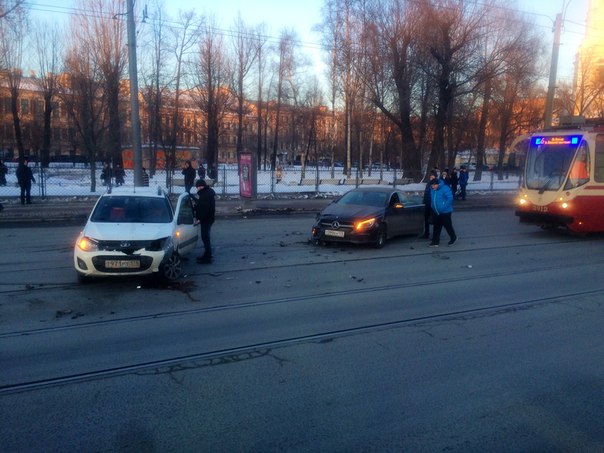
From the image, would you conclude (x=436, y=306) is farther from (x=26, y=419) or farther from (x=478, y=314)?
(x=26, y=419)

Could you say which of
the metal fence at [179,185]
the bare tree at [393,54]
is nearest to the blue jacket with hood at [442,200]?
the metal fence at [179,185]

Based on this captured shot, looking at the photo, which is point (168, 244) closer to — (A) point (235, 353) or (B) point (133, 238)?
(B) point (133, 238)

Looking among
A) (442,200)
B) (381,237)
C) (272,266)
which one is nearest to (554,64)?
(442,200)

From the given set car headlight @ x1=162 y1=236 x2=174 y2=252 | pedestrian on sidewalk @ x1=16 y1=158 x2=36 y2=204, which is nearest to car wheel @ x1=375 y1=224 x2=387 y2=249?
car headlight @ x1=162 y1=236 x2=174 y2=252

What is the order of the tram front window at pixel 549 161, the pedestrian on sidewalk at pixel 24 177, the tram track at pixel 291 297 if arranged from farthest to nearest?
the pedestrian on sidewalk at pixel 24 177 < the tram front window at pixel 549 161 < the tram track at pixel 291 297

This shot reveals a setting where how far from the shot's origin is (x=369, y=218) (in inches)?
522

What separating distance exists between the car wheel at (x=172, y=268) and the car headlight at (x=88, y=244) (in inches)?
42.5

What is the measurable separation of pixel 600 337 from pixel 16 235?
14.1 meters

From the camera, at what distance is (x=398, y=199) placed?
1461 centimetres

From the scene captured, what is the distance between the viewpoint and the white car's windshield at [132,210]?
9.95 meters

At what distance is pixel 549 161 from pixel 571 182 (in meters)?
0.93

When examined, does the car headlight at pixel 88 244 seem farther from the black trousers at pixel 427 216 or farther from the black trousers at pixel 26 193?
the black trousers at pixel 26 193

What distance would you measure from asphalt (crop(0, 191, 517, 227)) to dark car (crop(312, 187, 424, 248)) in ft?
26.4

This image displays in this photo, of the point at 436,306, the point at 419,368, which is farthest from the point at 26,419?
the point at 436,306
